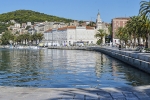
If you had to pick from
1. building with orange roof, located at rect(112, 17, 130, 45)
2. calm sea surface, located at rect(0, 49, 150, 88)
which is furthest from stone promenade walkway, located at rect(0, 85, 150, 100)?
building with orange roof, located at rect(112, 17, 130, 45)

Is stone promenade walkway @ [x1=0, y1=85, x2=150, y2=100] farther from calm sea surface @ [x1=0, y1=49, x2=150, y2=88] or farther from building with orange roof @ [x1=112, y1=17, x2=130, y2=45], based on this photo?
building with orange roof @ [x1=112, y1=17, x2=130, y2=45]

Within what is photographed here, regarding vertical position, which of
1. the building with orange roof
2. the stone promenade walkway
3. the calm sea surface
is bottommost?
the calm sea surface

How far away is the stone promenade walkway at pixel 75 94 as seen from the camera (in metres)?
12.1

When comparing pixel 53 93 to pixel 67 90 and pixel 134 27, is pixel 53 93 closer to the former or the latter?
pixel 67 90

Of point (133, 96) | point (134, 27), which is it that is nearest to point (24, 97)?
point (133, 96)

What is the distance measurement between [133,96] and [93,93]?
1.70 metres

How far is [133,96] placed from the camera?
41.0 feet

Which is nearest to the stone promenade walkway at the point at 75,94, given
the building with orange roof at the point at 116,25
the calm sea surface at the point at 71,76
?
the calm sea surface at the point at 71,76

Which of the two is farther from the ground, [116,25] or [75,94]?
[116,25]

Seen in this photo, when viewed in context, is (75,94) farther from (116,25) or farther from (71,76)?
(116,25)

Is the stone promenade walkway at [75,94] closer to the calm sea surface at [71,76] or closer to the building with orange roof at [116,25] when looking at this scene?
the calm sea surface at [71,76]

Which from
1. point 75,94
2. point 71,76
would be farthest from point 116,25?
point 75,94

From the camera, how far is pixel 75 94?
505 inches

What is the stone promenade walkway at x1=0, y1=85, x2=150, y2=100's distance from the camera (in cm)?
1212
